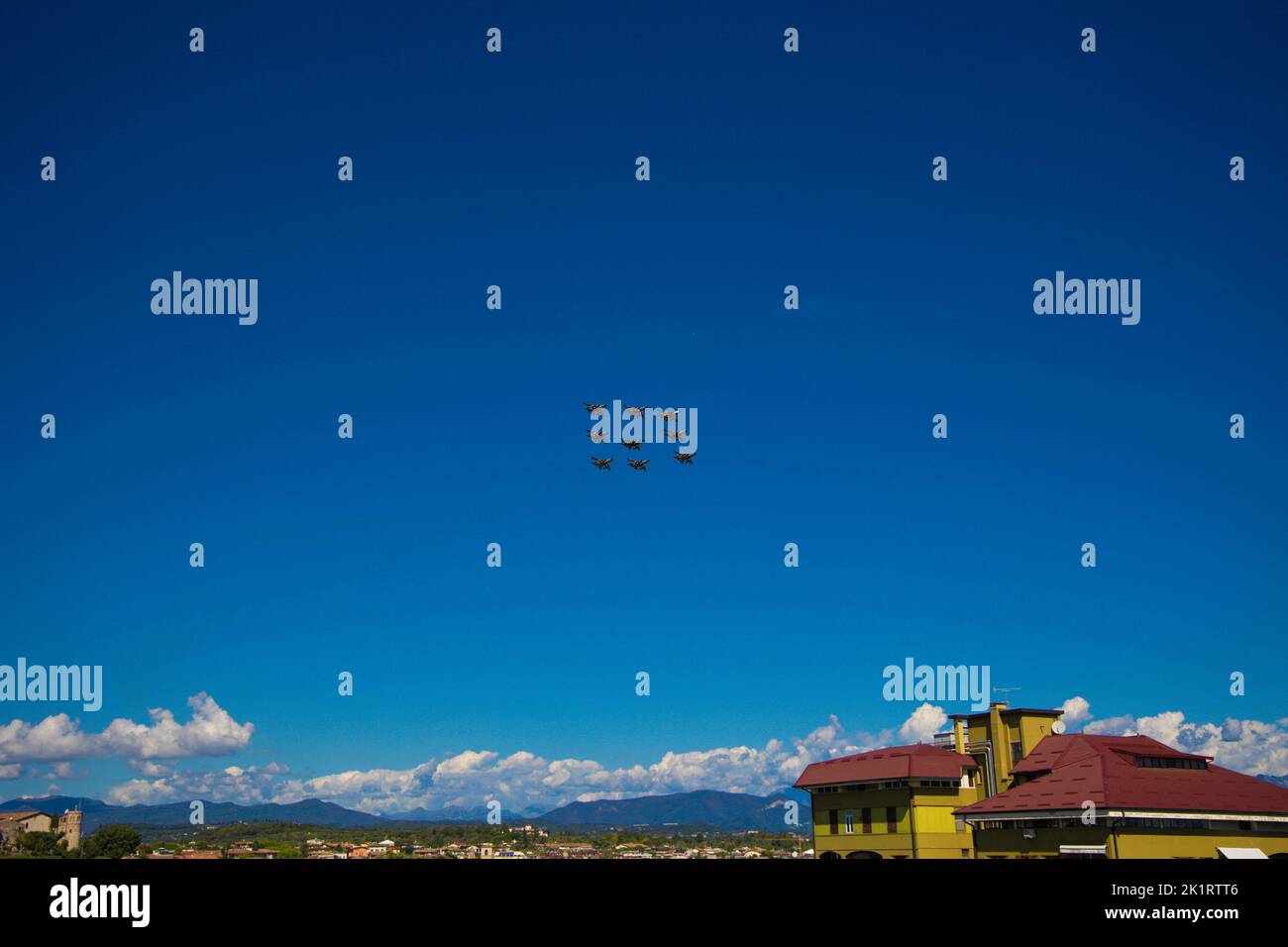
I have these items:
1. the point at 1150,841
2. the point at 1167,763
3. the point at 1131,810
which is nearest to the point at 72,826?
the point at 1167,763

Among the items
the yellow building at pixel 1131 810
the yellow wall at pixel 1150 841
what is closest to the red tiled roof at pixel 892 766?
the yellow building at pixel 1131 810

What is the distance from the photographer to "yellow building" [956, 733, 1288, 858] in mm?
66375

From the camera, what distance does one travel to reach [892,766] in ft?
285

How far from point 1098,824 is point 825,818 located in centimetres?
2843

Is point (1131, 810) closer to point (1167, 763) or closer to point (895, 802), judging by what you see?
point (1167, 763)

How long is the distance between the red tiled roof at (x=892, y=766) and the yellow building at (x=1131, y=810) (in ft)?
14.8

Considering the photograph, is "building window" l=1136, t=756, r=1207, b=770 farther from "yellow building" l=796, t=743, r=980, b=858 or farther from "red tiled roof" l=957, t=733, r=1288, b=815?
"yellow building" l=796, t=743, r=980, b=858

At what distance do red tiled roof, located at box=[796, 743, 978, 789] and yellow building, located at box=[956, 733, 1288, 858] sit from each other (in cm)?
452

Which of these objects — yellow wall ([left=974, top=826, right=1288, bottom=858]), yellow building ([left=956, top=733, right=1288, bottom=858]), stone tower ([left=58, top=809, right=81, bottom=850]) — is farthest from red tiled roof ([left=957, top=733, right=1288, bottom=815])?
stone tower ([left=58, top=809, right=81, bottom=850])

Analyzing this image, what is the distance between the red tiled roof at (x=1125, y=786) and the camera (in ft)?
226

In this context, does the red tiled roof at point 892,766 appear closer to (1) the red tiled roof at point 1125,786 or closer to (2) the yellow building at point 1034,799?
(2) the yellow building at point 1034,799
